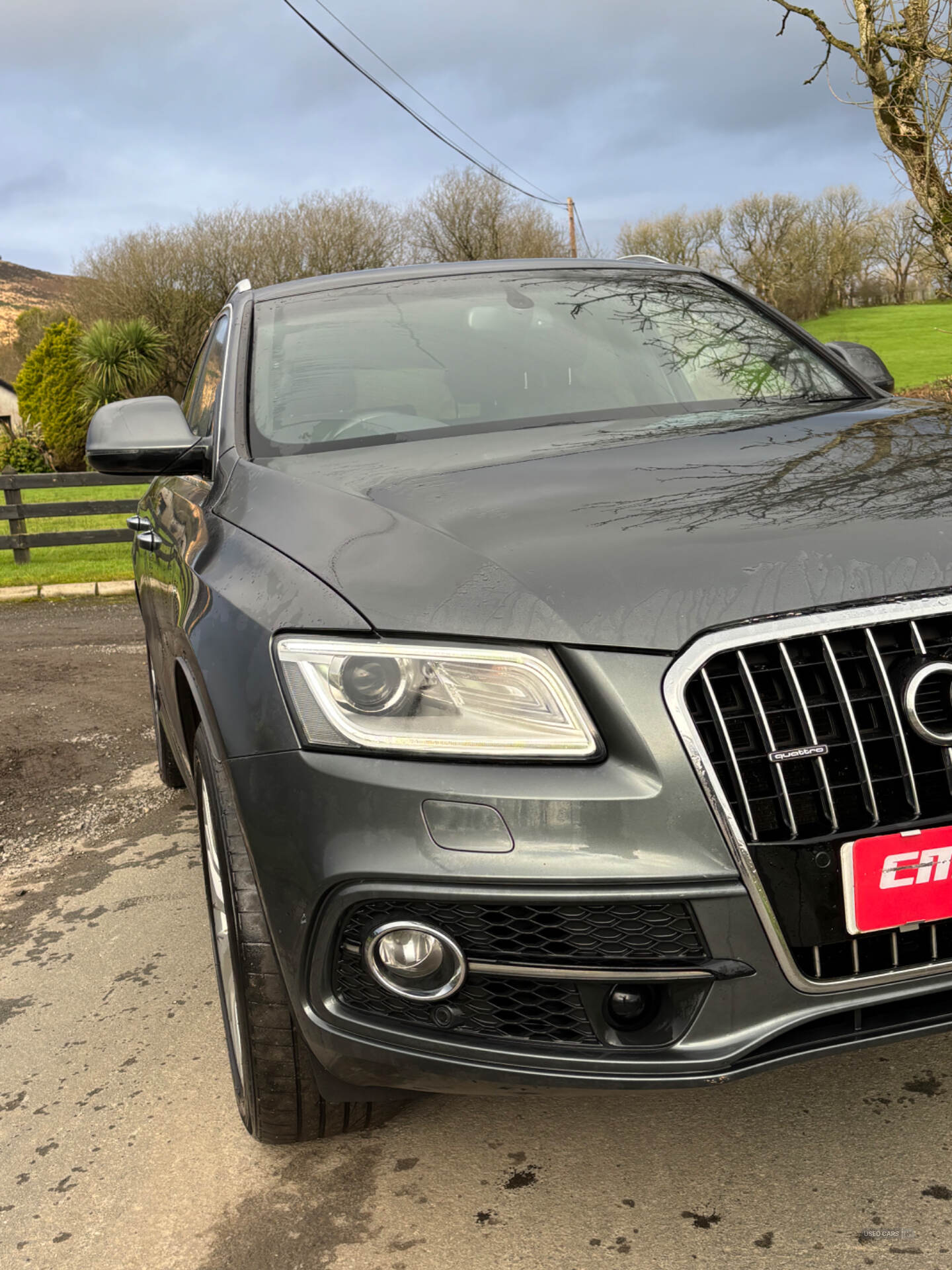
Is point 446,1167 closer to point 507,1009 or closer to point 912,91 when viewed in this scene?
point 507,1009

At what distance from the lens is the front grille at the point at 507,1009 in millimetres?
1560

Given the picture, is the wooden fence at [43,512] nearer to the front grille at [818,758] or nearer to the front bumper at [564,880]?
the front bumper at [564,880]

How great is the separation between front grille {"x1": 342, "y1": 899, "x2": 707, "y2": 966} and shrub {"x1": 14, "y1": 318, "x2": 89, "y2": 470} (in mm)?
36855

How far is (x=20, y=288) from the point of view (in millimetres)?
149500

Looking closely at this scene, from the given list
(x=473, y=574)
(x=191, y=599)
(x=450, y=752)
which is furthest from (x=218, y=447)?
(x=450, y=752)

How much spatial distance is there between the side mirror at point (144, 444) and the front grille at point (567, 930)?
152 centimetres

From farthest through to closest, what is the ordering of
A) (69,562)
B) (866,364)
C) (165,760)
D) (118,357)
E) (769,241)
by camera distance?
(769,241), (118,357), (69,562), (165,760), (866,364)

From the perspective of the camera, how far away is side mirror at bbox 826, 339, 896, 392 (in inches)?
126

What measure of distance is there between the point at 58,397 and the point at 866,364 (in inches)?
1461

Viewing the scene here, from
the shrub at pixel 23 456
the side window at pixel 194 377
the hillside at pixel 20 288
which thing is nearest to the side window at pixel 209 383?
the side window at pixel 194 377

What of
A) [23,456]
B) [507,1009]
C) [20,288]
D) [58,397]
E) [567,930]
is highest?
[20,288]

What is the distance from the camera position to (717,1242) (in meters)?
1.74

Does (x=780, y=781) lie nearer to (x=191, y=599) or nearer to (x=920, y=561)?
(x=920, y=561)

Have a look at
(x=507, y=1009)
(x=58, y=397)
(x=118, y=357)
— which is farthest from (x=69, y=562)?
(x=58, y=397)
